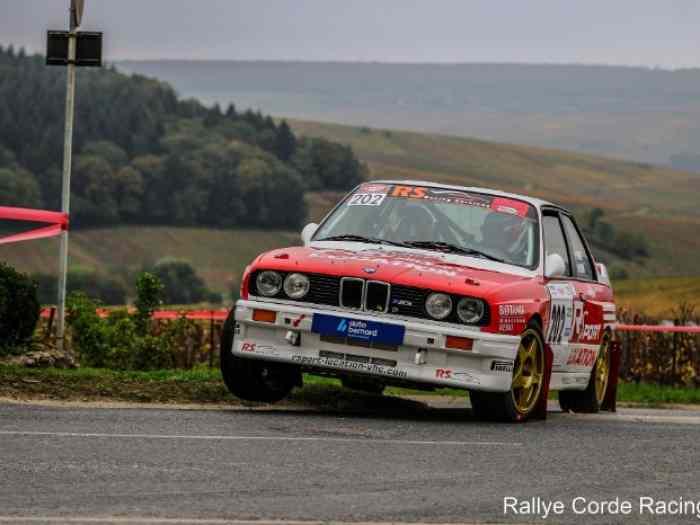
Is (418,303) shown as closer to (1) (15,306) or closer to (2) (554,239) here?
(2) (554,239)

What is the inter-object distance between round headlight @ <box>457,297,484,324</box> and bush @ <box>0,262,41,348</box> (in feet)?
13.8

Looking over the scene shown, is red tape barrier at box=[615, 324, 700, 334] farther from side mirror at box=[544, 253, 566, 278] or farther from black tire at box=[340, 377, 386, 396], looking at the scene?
side mirror at box=[544, 253, 566, 278]

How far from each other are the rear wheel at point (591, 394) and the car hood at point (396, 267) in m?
2.38

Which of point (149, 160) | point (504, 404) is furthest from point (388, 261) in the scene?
point (149, 160)

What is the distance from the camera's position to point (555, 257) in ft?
42.7

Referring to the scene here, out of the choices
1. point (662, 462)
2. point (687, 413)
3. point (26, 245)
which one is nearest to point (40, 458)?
point (662, 462)

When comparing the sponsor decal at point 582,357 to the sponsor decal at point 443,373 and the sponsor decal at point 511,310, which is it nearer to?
the sponsor decal at point 511,310

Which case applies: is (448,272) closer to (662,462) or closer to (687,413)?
(662,462)

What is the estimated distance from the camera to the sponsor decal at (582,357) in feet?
45.2

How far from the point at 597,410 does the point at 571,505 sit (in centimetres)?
715

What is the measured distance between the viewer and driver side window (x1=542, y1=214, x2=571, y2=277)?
44.3 feet

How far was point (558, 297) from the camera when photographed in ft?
43.2

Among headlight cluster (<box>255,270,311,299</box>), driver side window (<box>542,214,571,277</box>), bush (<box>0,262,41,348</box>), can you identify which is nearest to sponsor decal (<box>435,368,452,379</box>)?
headlight cluster (<box>255,270,311,299</box>)

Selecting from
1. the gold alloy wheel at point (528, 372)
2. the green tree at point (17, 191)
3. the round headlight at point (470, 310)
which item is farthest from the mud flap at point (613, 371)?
the green tree at point (17, 191)
